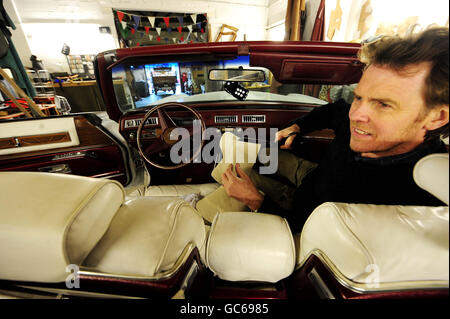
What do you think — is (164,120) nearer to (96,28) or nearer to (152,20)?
(152,20)

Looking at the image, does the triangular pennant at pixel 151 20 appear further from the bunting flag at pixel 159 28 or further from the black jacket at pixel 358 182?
the black jacket at pixel 358 182

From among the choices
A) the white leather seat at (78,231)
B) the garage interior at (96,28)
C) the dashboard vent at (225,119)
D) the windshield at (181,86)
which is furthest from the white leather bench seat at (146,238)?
the garage interior at (96,28)

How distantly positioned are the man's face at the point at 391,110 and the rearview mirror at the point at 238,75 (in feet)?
4.13

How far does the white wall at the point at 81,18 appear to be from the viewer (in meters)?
5.39

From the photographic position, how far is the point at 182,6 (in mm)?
5820

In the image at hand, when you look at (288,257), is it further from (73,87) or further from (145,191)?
(73,87)

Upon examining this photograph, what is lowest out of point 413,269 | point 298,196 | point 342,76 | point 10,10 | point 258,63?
point 298,196

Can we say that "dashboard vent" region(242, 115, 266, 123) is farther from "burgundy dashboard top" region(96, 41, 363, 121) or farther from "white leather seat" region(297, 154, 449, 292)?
"white leather seat" region(297, 154, 449, 292)

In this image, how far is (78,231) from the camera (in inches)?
15.4

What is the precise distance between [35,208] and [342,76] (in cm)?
158

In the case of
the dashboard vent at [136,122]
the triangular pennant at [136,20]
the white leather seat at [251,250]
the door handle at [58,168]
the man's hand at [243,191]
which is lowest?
the door handle at [58,168]

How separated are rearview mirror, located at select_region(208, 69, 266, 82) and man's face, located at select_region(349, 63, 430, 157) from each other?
1260 mm

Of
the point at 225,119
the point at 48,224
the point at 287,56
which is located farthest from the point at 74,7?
the point at 48,224

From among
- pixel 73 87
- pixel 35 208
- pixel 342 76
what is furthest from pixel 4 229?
pixel 73 87
